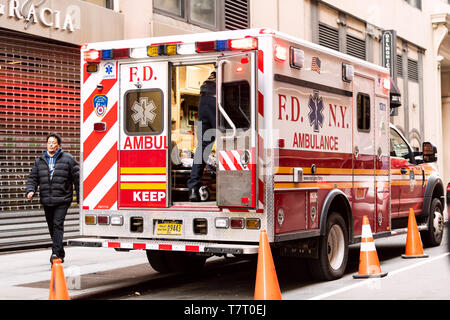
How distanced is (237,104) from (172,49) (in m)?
1.06

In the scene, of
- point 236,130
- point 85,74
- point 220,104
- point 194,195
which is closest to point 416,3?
point 85,74

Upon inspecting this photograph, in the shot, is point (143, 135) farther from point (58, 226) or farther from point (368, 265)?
point (368, 265)

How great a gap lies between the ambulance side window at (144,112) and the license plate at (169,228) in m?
1.07

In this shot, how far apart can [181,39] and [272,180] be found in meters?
1.96

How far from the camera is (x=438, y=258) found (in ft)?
37.7

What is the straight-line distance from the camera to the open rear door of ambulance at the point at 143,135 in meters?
8.79

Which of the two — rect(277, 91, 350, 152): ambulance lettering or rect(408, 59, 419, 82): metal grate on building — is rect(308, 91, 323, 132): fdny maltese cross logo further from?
rect(408, 59, 419, 82): metal grate on building

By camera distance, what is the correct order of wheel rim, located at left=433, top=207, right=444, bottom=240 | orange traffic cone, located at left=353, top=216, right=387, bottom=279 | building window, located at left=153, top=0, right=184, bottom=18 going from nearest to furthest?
orange traffic cone, located at left=353, top=216, right=387, bottom=279 → wheel rim, located at left=433, top=207, right=444, bottom=240 → building window, located at left=153, top=0, right=184, bottom=18

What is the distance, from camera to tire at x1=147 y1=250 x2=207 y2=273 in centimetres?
1034

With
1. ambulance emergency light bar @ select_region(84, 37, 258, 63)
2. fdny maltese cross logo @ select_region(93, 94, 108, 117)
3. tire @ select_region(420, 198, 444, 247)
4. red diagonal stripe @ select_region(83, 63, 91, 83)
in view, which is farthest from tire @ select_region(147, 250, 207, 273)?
tire @ select_region(420, 198, 444, 247)

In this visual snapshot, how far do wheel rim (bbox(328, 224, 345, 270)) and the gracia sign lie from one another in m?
6.29
